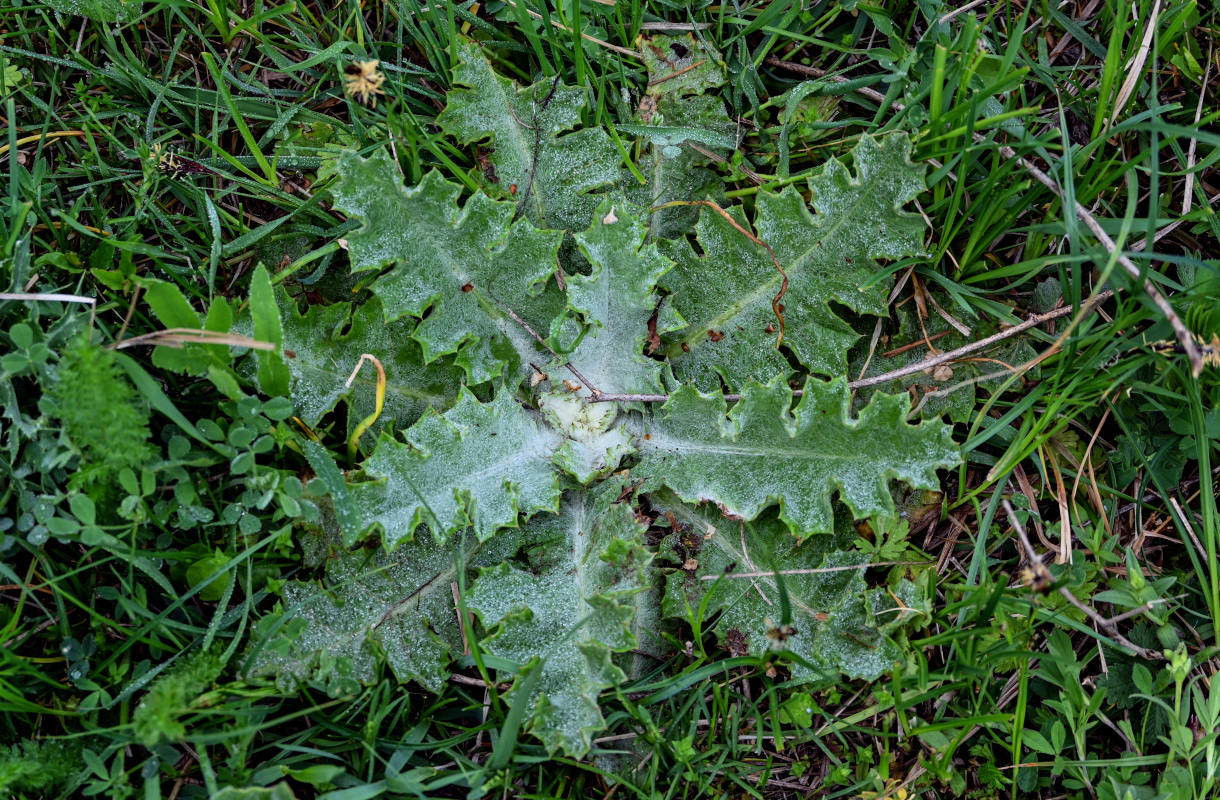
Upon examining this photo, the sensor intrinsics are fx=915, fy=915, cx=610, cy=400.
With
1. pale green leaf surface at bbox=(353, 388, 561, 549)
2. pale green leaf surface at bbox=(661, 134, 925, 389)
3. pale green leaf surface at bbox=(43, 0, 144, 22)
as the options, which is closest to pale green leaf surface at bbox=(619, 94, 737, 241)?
pale green leaf surface at bbox=(661, 134, 925, 389)

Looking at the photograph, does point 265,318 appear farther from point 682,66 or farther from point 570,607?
point 682,66

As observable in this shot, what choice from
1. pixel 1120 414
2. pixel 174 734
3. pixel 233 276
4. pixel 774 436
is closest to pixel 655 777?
pixel 774 436

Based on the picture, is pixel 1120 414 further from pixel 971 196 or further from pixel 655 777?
pixel 655 777

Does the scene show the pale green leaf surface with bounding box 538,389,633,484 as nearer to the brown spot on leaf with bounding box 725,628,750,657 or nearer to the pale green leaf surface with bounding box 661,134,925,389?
the pale green leaf surface with bounding box 661,134,925,389

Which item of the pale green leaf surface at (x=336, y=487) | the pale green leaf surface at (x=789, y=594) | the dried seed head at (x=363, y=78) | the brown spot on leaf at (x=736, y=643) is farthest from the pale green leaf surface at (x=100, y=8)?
the brown spot on leaf at (x=736, y=643)

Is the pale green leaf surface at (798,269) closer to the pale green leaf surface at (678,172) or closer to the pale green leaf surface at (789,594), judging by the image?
the pale green leaf surface at (678,172)
